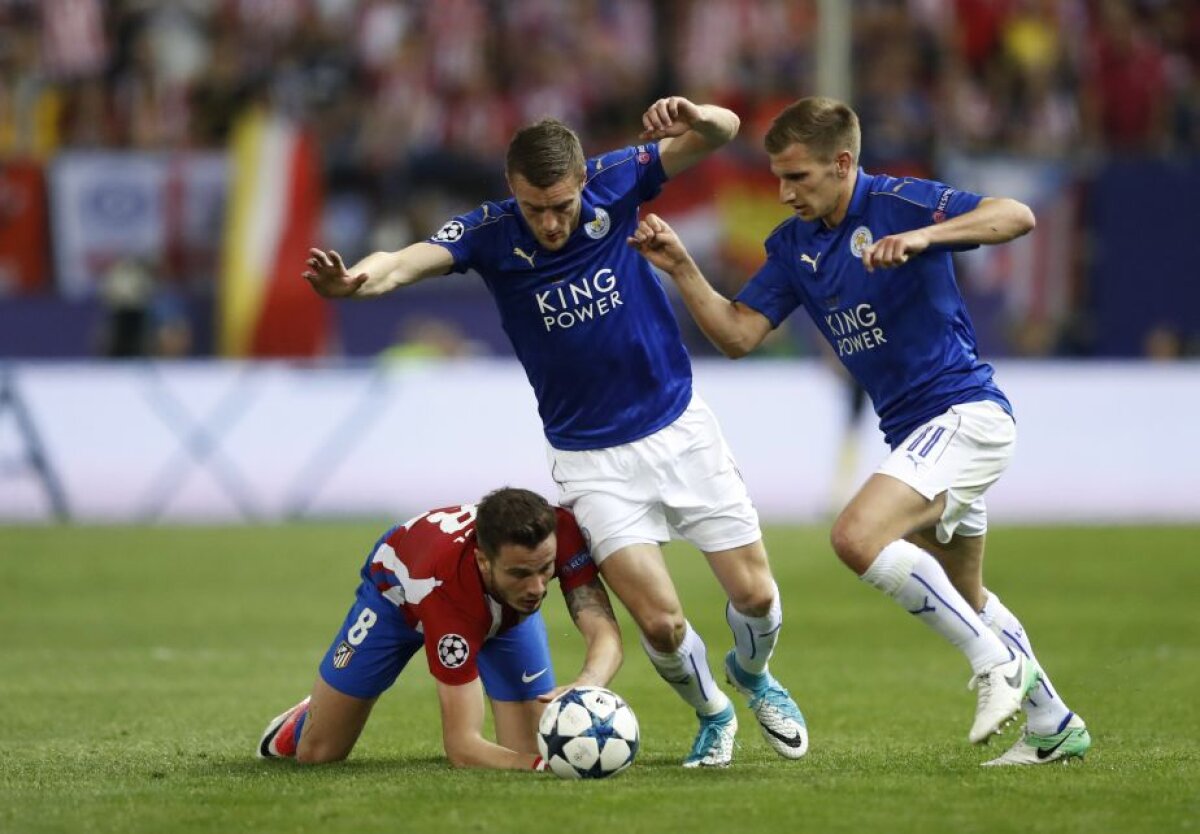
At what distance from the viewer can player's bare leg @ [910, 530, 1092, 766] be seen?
23.2 ft

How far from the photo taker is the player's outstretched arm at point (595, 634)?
669cm

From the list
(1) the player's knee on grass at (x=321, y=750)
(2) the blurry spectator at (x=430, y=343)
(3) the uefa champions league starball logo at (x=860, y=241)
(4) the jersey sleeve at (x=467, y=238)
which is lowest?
(2) the blurry spectator at (x=430, y=343)

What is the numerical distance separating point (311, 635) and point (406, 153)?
954 centimetres

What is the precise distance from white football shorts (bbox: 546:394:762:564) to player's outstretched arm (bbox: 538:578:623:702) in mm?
218

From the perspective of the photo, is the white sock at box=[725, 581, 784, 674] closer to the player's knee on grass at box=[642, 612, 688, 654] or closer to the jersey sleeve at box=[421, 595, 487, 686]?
the player's knee on grass at box=[642, 612, 688, 654]

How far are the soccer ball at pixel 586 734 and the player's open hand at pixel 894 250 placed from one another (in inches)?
69.0

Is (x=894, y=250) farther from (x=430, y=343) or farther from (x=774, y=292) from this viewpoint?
(x=430, y=343)

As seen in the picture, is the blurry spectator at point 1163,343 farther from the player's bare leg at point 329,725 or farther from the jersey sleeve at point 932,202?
the player's bare leg at point 329,725

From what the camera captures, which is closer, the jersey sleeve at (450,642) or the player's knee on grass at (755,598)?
the jersey sleeve at (450,642)

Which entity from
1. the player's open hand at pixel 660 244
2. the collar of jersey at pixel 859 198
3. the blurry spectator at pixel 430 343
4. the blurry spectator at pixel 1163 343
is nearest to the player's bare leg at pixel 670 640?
the player's open hand at pixel 660 244

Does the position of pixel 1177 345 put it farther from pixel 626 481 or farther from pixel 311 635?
pixel 626 481

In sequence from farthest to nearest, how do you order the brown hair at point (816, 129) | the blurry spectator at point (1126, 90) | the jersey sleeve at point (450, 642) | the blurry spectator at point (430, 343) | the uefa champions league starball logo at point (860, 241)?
the blurry spectator at point (1126, 90) → the blurry spectator at point (430, 343) → the uefa champions league starball logo at point (860, 241) → the brown hair at point (816, 129) → the jersey sleeve at point (450, 642)

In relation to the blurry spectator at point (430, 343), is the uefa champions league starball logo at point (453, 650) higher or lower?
higher

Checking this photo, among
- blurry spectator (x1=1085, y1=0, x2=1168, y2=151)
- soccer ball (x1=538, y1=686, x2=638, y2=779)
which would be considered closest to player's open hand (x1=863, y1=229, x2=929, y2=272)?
soccer ball (x1=538, y1=686, x2=638, y2=779)
